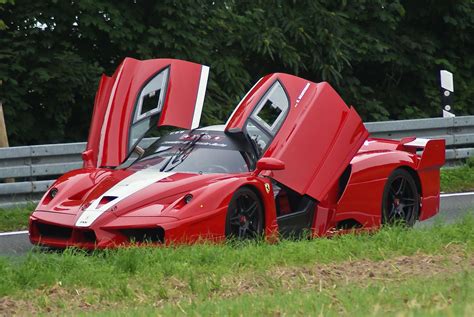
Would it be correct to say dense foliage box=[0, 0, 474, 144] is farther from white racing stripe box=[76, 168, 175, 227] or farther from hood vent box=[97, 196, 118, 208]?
hood vent box=[97, 196, 118, 208]

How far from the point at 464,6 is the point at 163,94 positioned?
12.2 meters

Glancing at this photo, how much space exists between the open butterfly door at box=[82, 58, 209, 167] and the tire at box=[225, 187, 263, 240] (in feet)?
4.92

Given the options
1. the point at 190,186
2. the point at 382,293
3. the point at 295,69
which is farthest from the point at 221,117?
the point at 382,293

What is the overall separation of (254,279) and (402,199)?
12.5 feet

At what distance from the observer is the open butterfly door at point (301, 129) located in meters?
11.0

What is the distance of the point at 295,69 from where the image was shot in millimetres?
20359

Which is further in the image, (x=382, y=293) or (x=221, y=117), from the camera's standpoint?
(x=221, y=117)

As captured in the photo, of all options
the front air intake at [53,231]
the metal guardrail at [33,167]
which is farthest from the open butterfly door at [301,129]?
the metal guardrail at [33,167]

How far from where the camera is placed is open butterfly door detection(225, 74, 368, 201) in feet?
36.2

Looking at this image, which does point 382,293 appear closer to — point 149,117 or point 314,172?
point 314,172

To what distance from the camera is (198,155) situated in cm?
1130

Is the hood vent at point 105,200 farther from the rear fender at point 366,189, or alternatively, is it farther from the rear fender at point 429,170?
the rear fender at point 429,170

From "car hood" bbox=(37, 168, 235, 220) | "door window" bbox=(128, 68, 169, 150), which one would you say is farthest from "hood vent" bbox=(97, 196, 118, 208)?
"door window" bbox=(128, 68, 169, 150)

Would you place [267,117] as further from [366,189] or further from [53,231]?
[53,231]
